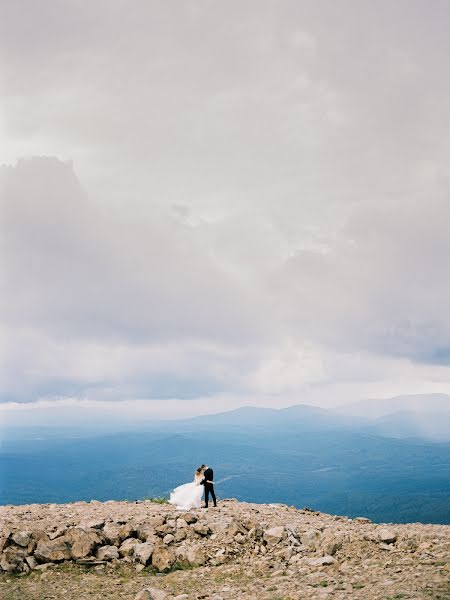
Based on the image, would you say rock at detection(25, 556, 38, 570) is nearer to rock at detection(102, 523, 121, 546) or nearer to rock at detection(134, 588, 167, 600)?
rock at detection(102, 523, 121, 546)

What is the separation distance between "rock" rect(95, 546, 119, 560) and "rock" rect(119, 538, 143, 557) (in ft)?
0.82

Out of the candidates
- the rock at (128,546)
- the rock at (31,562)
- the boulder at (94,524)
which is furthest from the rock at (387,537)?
the rock at (31,562)

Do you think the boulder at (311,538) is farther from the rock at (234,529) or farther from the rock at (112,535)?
the rock at (112,535)

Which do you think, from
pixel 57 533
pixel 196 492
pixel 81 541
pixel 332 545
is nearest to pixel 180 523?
pixel 81 541

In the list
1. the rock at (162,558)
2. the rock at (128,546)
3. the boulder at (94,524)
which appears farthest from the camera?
the boulder at (94,524)

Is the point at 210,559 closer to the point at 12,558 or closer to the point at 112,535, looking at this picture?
the point at 112,535

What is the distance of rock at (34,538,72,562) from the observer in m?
20.0

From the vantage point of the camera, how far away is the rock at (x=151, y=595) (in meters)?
16.0

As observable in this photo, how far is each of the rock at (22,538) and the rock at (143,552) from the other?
4.88m

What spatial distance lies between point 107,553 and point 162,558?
250cm

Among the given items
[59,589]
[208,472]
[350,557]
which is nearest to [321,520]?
[208,472]

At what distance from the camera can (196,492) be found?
30.1 m

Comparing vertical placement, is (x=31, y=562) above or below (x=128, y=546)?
below

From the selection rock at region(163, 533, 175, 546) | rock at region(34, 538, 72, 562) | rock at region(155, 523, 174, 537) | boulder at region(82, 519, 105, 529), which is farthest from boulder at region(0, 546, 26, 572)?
rock at region(163, 533, 175, 546)
